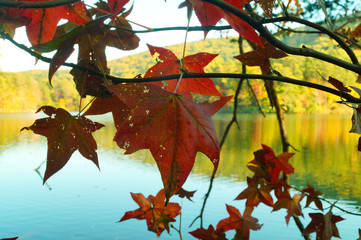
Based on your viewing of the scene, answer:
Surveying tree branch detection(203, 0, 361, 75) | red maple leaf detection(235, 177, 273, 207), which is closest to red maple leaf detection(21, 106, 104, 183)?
tree branch detection(203, 0, 361, 75)

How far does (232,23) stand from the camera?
0.59ft

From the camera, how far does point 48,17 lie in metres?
0.22

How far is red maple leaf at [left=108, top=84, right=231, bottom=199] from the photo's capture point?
0.14m

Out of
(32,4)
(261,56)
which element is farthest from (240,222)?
(32,4)

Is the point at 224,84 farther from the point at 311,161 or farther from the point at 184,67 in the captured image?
the point at 184,67

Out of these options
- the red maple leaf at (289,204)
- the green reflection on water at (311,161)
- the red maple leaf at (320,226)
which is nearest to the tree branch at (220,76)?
A: the red maple leaf at (320,226)

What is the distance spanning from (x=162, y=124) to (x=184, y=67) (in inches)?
4.3

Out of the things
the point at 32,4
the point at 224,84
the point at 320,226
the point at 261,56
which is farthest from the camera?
the point at 224,84

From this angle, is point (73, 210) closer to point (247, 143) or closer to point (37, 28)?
point (37, 28)

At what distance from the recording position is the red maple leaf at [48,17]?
217mm

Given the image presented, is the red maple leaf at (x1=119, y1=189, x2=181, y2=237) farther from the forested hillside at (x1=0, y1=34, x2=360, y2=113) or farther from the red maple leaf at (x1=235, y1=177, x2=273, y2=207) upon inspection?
the forested hillside at (x1=0, y1=34, x2=360, y2=113)

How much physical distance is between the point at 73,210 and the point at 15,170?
247 cm

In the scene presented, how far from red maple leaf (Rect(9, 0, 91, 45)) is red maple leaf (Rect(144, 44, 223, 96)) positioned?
64 millimetres

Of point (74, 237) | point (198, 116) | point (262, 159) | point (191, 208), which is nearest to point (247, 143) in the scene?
point (191, 208)
